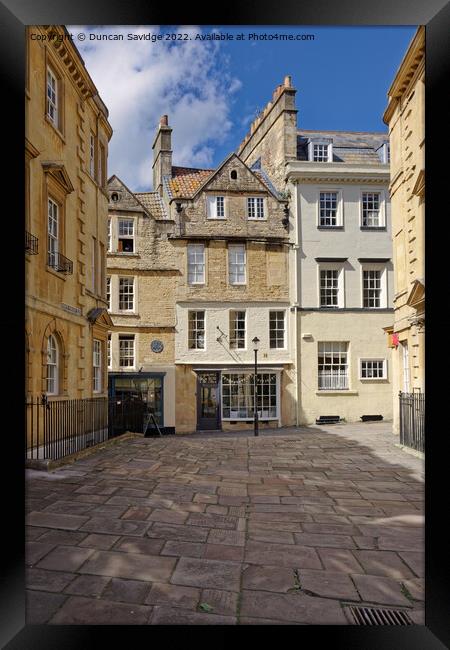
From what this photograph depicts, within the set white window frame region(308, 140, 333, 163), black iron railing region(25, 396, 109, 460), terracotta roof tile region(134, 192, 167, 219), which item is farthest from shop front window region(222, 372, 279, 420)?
black iron railing region(25, 396, 109, 460)

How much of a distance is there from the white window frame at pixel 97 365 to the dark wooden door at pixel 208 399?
227 inches

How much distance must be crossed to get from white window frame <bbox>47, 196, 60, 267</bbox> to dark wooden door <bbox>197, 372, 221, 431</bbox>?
934 cm

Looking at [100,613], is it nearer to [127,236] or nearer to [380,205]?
[127,236]

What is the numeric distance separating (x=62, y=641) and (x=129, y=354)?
47.5ft

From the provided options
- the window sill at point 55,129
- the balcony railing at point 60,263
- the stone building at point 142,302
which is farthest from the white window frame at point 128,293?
the window sill at point 55,129

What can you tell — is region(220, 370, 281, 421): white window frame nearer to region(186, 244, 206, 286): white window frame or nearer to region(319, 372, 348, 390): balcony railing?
region(319, 372, 348, 390): balcony railing

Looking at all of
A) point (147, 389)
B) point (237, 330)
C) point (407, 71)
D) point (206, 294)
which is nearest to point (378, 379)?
point (237, 330)

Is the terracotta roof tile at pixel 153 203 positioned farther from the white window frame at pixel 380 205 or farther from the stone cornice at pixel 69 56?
the stone cornice at pixel 69 56

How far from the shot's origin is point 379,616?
279 centimetres

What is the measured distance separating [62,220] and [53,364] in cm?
241

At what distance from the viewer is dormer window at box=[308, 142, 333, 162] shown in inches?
647

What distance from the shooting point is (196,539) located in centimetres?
392
